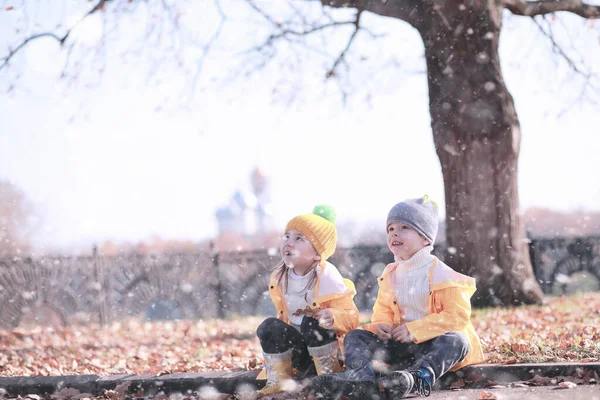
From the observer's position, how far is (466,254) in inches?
364

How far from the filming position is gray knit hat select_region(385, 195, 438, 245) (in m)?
4.27

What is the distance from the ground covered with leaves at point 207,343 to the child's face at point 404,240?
124 centimetres

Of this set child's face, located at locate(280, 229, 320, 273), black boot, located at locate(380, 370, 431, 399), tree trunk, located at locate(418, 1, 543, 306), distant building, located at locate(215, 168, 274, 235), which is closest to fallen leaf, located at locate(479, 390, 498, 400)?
black boot, located at locate(380, 370, 431, 399)

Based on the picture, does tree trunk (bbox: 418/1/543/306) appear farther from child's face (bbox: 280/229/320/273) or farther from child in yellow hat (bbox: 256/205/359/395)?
child's face (bbox: 280/229/320/273)

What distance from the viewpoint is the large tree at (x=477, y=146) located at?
912 cm

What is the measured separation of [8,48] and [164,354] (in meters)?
6.18

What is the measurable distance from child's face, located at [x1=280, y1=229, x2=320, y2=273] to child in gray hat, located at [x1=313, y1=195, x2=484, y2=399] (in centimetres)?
51

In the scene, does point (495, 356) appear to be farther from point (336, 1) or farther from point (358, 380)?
point (336, 1)

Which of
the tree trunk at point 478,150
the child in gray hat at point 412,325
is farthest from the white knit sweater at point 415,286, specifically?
the tree trunk at point 478,150

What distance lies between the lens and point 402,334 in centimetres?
404

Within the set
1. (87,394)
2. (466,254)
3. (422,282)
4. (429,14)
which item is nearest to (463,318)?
(422,282)

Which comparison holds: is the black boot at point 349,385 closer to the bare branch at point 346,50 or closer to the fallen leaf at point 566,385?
the fallen leaf at point 566,385

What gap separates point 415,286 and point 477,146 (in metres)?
5.30

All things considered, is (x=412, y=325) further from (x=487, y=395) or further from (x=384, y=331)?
(x=487, y=395)
